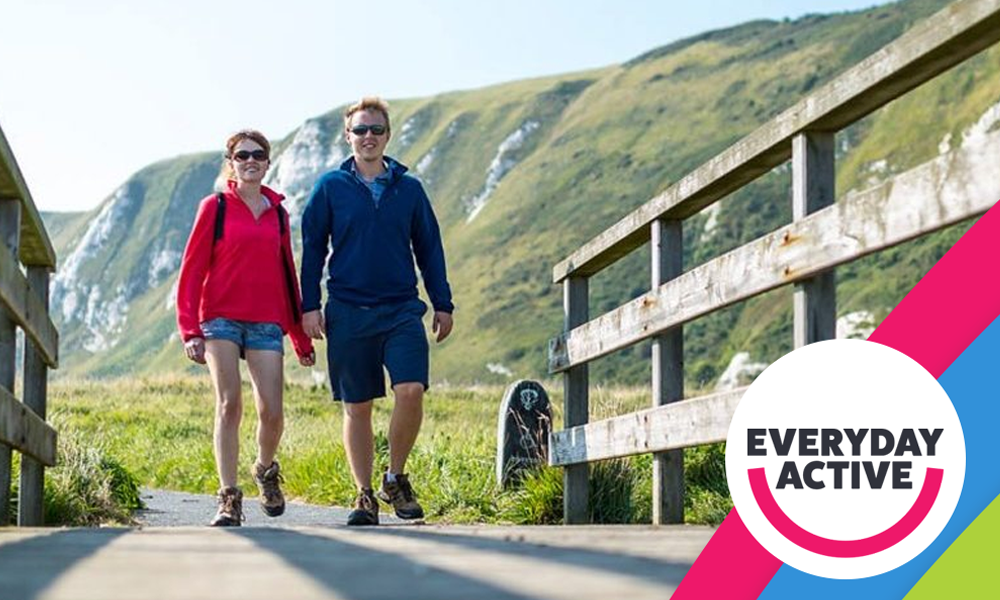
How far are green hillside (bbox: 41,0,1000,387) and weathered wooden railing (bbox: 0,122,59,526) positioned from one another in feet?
302

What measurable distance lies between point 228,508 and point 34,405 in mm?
1629

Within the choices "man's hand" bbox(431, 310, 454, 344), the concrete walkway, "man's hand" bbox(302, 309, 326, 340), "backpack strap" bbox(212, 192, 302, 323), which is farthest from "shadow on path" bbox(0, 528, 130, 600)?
"man's hand" bbox(431, 310, 454, 344)

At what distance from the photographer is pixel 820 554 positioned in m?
3.73

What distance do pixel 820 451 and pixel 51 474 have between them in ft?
19.2

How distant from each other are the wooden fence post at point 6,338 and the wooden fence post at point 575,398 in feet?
8.38

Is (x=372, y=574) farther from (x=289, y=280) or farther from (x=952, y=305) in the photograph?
(x=289, y=280)

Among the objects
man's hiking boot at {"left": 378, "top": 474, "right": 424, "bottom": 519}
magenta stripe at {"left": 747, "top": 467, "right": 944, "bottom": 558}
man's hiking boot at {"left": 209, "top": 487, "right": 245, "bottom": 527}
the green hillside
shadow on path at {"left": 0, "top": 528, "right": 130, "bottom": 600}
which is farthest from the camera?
the green hillside

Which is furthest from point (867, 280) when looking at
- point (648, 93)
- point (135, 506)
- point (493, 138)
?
point (135, 506)

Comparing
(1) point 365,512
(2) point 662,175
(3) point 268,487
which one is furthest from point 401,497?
(2) point 662,175

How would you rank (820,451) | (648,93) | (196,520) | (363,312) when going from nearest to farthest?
1. (820,451)
2. (363,312)
3. (196,520)
4. (648,93)

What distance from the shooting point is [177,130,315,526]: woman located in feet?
23.2

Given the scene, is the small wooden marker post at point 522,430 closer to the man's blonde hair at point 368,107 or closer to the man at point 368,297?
the man at point 368,297

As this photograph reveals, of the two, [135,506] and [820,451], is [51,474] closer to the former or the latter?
[135,506]

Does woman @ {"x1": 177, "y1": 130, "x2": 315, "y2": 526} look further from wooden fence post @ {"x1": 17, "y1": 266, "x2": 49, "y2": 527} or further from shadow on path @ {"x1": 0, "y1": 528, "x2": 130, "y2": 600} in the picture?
shadow on path @ {"x1": 0, "y1": 528, "x2": 130, "y2": 600}
